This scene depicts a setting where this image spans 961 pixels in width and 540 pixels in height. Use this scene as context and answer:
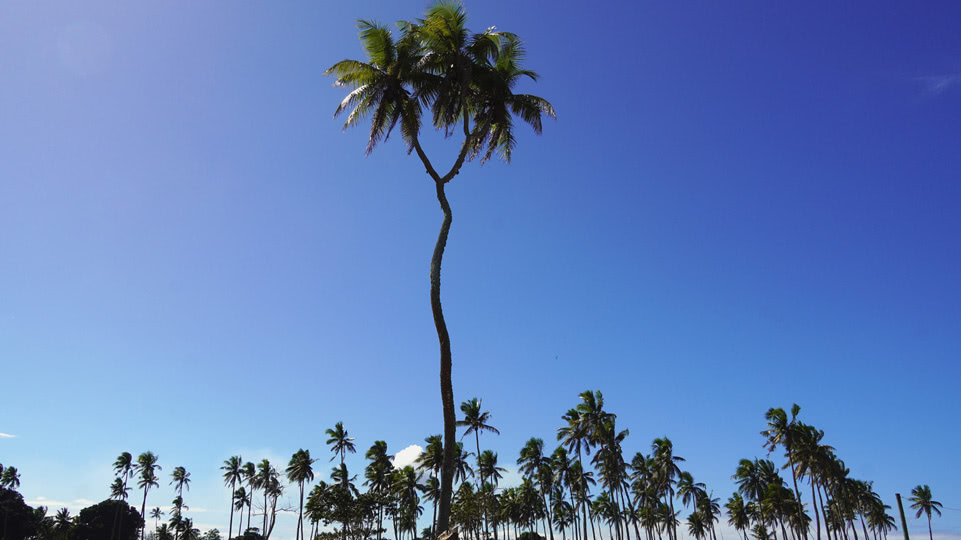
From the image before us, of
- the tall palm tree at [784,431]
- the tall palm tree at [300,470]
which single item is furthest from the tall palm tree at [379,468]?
the tall palm tree at [784,431]

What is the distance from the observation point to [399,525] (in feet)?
244

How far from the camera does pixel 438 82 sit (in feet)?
62.6

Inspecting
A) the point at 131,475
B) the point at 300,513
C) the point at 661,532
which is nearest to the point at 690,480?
the point at 661,532

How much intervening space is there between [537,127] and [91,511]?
117 meters

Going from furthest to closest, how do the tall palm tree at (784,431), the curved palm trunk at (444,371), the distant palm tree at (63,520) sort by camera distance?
the distant palm tree at (63,520), the tall palm tree at (784,431), the curved palm trunk at (444,371)

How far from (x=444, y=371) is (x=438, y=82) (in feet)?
32.0

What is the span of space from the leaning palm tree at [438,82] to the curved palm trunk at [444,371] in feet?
0.11

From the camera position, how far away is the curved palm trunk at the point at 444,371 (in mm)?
15188

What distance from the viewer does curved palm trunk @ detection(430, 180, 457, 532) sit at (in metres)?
15.2

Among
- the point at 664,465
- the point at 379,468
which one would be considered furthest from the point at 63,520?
the point at 664,465

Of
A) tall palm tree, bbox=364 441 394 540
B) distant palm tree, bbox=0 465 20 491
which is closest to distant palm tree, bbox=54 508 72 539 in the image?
distant palm tree, bbox=0 465 20 491

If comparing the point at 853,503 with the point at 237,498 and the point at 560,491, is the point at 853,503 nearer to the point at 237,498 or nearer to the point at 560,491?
the point at 560,491

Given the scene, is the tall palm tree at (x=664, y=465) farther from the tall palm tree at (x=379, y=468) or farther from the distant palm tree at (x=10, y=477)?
the distant palm tree at (x=10, y=477)

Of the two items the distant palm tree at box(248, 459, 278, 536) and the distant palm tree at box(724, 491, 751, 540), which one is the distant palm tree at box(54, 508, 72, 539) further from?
the distant palm tree at box(724, 491, 751, 540)
